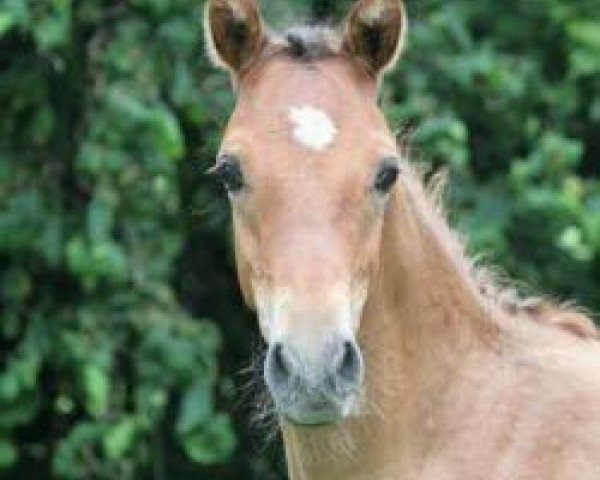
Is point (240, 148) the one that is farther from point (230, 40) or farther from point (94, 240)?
point (94, 240)

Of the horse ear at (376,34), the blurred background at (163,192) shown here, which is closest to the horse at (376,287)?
the horse ear at (376,34)

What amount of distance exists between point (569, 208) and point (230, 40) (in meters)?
2.72

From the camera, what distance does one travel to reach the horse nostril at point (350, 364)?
4.70 meters

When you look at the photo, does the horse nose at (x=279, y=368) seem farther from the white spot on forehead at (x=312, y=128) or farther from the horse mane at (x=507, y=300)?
the horse mane at (x=507, y=300)

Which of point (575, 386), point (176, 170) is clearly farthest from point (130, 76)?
point (575, 386)

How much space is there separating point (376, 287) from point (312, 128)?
0.49 metres

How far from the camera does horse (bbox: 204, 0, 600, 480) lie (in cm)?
499

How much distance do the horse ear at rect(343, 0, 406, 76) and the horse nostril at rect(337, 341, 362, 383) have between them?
984mm

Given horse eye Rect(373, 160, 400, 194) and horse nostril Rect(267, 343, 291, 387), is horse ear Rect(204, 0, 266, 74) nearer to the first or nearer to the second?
horse eye Rect(373, 160, 400, 194)

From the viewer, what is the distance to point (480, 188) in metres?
8.30

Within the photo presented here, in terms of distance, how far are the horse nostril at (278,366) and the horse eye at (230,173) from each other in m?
0.55

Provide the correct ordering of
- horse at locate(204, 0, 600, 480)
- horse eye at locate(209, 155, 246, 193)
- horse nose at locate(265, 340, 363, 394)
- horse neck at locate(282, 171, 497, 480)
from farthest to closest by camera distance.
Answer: horse neck at locate(282, 171, 497, 480) → horse eye at locate(209, 155, 246, 193) → horse at locate(204, 0, 600, 480) → horse nose at locate(265, 340, 363, 394)

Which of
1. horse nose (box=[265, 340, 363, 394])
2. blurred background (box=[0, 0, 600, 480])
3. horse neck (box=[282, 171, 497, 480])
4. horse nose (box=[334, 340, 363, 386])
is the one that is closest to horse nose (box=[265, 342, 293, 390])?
horse nose (box=[265, 340, 363, 394])

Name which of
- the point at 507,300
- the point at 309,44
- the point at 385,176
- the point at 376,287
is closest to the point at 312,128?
the point at 385,176
